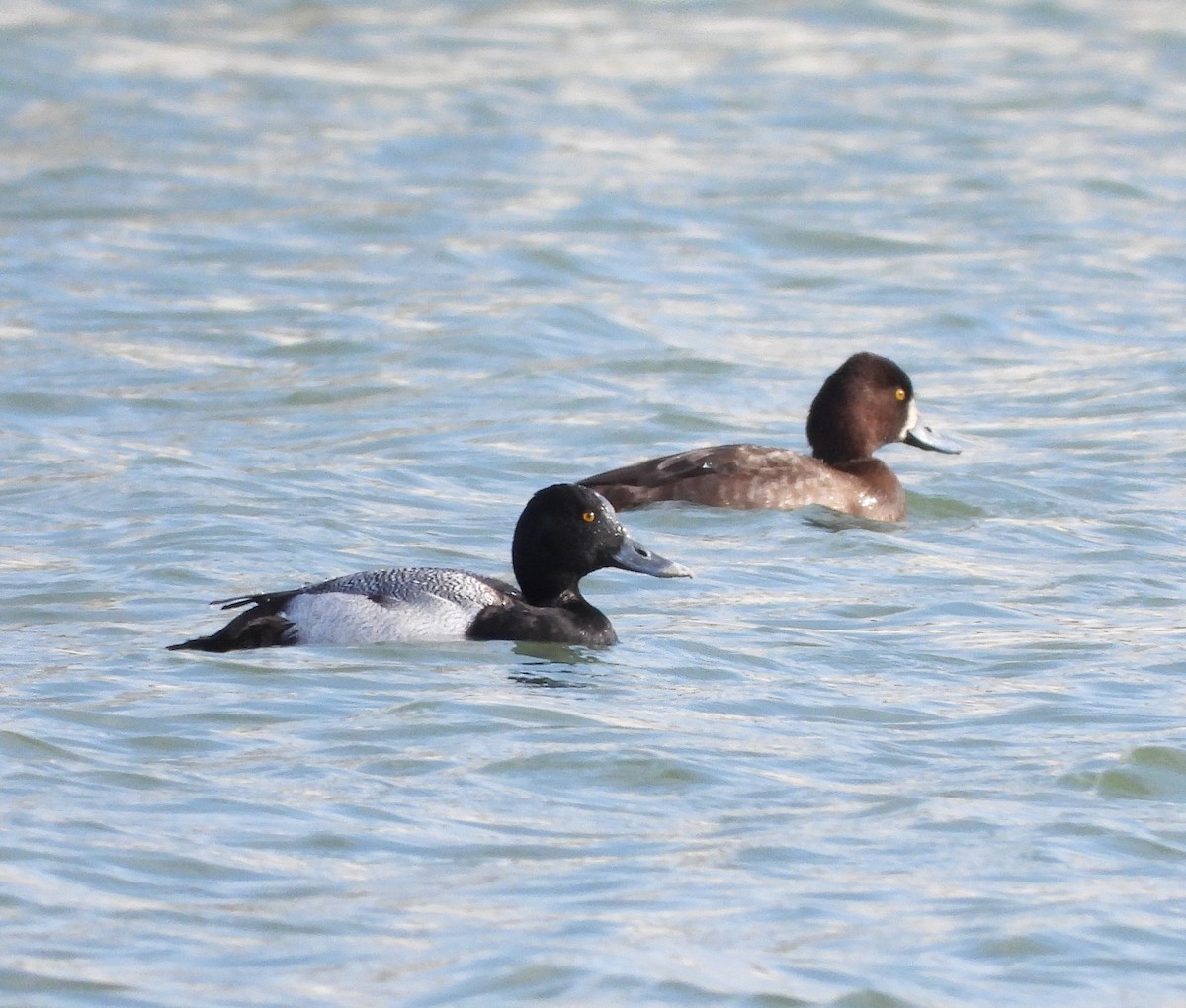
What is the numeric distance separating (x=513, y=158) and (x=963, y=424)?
8501mm

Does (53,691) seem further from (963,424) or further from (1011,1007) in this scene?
(963,424)

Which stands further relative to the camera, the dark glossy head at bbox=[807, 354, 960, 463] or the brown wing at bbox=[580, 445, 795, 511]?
the dark glossy head at bbox=[807, 354, 960, 463]

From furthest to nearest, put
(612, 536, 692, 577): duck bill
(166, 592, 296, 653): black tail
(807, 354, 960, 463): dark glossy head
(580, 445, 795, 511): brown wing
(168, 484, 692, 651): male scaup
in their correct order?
1. (807, 354, 960, 463): dark glossy head
2. (580, 445, 795, 511): brown wing
3. (612, 536, 692, 577): duck bill
4. (168, 484, 692, 651): male scaup
5. (166, 592, 296, 653): black tail

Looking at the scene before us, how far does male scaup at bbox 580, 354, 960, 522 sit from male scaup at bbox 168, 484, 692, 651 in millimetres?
2175

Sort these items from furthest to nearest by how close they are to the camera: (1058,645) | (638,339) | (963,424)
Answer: (638,339) → (963,424) → (1058,645)

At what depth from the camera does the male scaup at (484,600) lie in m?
8.74

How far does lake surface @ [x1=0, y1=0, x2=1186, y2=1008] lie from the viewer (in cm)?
624

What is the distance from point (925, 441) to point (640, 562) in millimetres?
3772

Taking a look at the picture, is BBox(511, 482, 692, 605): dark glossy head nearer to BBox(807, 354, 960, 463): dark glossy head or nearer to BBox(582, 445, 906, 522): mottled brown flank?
BBox(582, 445, 906, 522): mottled brown flank

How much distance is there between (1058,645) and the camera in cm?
923

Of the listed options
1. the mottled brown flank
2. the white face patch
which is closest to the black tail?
the mottled brown flank

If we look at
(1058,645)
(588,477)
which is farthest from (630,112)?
(1058,645)

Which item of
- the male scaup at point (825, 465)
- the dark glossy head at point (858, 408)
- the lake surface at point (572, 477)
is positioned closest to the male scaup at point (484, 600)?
the lake surface at point (572, 477)

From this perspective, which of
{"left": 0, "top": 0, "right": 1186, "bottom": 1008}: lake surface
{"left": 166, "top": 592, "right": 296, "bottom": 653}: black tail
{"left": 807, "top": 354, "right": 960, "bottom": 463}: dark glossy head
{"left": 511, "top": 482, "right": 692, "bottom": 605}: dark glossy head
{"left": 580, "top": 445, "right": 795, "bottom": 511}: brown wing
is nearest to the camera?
{"left": 0, "top": 0, "right": 1186, "bottom": 1008}: lake surface
